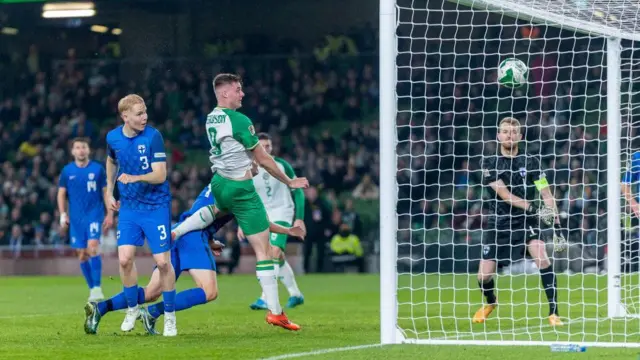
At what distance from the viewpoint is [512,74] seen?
1019 cm

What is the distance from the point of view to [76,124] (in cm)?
2941

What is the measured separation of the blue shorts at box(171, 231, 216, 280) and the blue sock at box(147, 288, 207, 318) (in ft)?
0.71

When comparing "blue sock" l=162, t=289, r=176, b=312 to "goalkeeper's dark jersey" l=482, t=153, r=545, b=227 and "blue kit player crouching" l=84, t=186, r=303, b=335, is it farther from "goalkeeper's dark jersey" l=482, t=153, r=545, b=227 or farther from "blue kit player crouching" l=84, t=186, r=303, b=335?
"goalkeeper's dark jersey" l=482, t=153, r=545, b=227

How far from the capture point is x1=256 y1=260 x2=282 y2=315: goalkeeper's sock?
9648 mm

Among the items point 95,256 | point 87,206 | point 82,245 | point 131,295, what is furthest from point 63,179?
point 131,295

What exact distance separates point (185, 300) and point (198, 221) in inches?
25.9

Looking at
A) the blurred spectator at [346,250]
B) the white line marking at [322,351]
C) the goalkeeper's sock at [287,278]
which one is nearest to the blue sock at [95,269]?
the goalkeeper's sock at [287,278]

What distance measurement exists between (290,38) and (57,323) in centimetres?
1814

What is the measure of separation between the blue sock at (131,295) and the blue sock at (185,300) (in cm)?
15

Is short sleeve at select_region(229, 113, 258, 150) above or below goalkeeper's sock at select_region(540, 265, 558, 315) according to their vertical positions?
above

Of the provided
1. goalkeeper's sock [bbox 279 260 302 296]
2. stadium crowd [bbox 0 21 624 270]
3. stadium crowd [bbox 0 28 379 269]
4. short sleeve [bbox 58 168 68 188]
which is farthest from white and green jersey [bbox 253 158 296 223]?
stadium crowd [bbox 0 28 379 269]

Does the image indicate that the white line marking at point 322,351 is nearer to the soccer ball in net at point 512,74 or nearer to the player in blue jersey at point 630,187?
the soccer ball in net at point 512,74

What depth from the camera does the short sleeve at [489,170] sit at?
11.0 m

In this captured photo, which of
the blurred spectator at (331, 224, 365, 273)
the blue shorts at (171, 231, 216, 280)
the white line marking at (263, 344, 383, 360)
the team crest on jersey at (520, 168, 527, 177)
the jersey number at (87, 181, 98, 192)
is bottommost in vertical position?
the blurred spectator at (331, 224, 365, 273)
